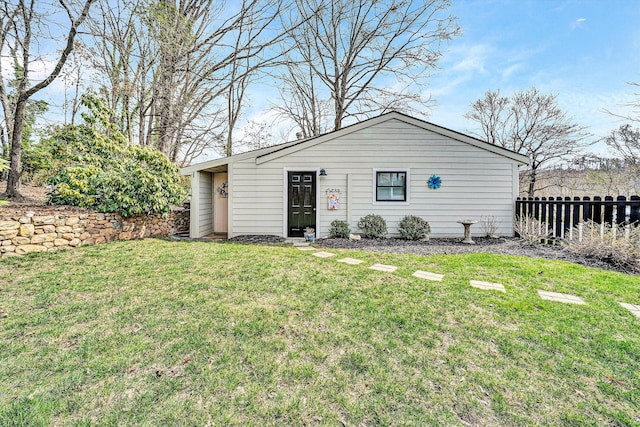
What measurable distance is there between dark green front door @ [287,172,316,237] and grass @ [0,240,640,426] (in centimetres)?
421

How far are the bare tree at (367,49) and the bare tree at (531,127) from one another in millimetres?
6094

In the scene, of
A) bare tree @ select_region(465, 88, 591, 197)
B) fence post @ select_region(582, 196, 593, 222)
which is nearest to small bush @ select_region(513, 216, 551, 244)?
fence post @ select_region(582, 196, 593, 222)

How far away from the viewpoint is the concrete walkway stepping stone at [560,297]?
3182 mm

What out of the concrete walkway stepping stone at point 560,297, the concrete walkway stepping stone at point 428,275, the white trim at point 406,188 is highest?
the white trim at point 406,188

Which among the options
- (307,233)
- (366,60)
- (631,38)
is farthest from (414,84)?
(307,233)

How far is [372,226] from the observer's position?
7.88 metres

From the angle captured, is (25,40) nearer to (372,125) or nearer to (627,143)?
(372,125)

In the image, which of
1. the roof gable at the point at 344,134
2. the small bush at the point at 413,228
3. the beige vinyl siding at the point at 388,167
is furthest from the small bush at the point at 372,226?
the roof gable at the point at 344,134

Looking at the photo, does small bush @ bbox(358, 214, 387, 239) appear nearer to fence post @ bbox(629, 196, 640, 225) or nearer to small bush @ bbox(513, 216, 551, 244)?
small bush @ bbox(513, 216, 551, 244)

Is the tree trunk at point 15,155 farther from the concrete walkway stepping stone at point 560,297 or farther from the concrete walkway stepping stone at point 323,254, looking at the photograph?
the concrete walkway stepping stone at point 560,297

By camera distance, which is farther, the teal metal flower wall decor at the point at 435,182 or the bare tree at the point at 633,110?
the teal metal flower wall decor at the point at 435,182

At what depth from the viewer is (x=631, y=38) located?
21.9 feet

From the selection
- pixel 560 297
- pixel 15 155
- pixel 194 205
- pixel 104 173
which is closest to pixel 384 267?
pixel 560 297

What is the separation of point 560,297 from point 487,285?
2.53 ft
